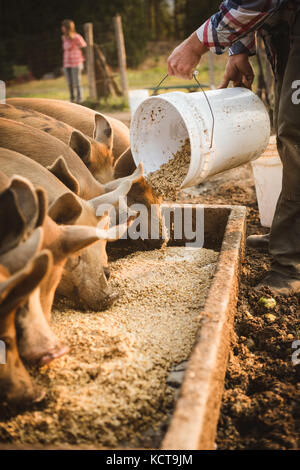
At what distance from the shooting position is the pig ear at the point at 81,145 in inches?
143

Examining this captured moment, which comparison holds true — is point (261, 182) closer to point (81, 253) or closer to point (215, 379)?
point (81, 253)

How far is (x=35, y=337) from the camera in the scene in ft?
6.89

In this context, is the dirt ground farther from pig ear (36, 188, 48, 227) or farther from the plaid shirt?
the plaid shirt

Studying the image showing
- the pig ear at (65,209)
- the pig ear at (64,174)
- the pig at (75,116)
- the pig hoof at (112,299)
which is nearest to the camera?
the pig ear at (65,209)

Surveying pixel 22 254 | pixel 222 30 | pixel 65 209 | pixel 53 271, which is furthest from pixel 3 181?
pixel 222 30

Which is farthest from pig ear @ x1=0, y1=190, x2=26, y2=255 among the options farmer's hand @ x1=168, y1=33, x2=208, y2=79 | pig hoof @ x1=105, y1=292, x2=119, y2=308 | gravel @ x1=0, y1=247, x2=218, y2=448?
farmer's hand @ x1=168, y1=33, x2=208, y2=79

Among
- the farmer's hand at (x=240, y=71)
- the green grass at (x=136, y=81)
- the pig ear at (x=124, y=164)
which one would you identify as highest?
the farmer's hand at (x=240, y=71)

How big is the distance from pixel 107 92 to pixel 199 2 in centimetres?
945

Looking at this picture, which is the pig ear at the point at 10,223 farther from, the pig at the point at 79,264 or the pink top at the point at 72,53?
the pink top at the point at 72,53

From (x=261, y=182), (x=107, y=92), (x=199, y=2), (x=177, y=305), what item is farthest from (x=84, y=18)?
(x=177, y=305)

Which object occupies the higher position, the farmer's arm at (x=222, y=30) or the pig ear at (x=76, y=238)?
the farmer's arm at (x=222, y=30)

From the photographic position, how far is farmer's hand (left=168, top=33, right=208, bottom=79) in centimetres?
302

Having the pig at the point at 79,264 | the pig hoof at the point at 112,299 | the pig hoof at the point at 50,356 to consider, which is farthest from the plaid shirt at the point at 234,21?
the pig hoof at the point at 50,356

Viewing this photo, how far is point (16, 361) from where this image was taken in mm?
2049
